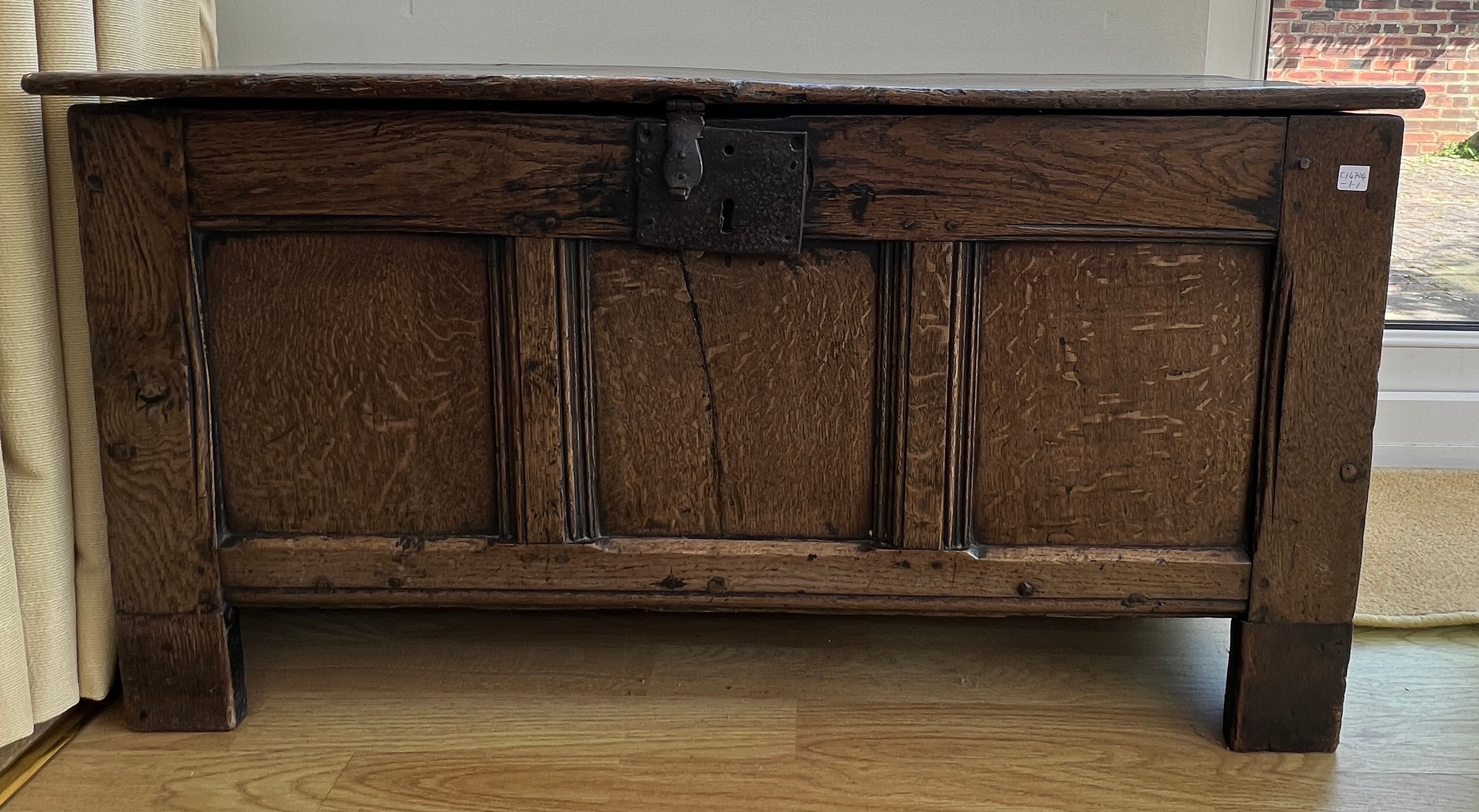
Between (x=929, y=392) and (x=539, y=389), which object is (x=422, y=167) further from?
(x=929, y=392)

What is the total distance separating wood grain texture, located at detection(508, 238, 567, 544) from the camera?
108 centimetres

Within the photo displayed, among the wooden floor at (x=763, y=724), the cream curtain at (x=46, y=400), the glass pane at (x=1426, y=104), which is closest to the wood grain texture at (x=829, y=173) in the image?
the cream curtain at (x=46, y=400)

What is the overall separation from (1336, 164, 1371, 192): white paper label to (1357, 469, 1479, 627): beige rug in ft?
2.03

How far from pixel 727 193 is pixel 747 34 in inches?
25.2

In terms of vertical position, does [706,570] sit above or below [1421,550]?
above

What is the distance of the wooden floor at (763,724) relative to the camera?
109 cm

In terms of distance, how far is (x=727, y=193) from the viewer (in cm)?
105

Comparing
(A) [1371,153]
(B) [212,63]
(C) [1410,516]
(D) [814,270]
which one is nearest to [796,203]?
(D) [814,270]

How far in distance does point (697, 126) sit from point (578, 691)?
0.60 meters

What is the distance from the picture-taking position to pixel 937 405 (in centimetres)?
110

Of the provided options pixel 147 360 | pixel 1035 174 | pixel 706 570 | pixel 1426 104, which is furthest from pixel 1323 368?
pixel 1426 104

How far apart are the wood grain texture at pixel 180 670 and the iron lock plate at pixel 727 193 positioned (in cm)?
56

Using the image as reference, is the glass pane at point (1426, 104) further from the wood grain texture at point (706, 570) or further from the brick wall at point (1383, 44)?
the wood grain texture at point (706, 570)

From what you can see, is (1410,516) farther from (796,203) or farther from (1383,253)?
(796,203)
